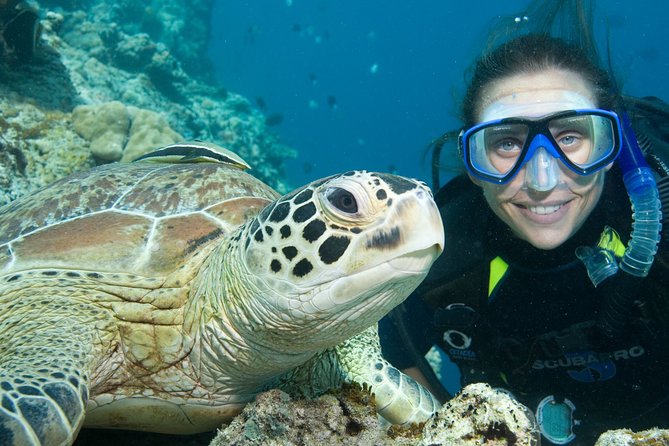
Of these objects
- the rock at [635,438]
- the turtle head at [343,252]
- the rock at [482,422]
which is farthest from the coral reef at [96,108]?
the rock at [635,438]

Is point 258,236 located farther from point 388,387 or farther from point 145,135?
point 145,135

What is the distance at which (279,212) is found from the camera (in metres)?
1.53

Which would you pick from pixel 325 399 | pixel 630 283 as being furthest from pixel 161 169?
pixel 630 283

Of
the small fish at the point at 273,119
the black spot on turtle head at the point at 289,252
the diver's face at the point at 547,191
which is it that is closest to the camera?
the black spot on turtle head at the point at 289,252

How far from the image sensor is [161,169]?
2486 millimetres

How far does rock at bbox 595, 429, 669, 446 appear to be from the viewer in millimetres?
991

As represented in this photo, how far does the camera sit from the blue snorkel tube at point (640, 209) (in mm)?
2031

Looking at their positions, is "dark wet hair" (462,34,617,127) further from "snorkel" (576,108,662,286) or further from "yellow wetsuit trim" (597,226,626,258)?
"yellow wetsuit trim" (597,226,626,258)

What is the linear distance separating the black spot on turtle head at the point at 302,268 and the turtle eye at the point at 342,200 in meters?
0.20

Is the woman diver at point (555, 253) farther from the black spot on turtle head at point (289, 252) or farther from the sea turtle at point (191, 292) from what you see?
the black spot on turtle head at point (289, 252)

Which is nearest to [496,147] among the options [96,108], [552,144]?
[552,144]

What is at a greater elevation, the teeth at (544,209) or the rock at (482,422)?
the teeth at (544,209)

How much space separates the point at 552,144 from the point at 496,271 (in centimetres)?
85

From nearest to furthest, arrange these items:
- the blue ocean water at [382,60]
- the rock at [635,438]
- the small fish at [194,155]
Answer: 1. the rock at [635,438]
2. the small fish at [194,155]
3. the blue ocean water at [382,60]
